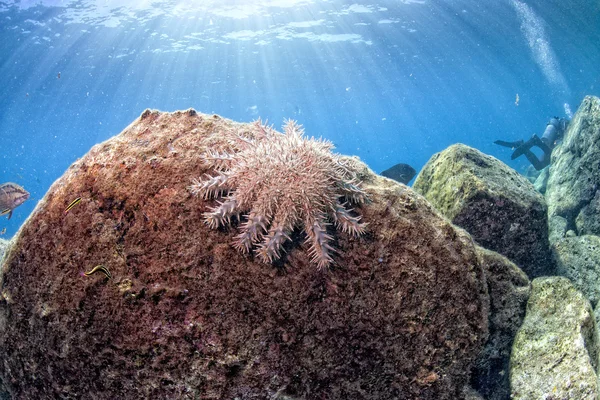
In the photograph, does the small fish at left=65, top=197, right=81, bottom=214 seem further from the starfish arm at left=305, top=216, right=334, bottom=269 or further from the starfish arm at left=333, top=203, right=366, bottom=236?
the starfish arm at left=333, top=203, right=366, bottom=236

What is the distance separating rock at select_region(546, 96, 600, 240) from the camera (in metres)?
7.52

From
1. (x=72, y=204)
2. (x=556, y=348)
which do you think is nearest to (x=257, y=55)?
(x=72, y=204)

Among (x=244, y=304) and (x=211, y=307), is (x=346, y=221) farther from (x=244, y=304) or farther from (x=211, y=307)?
(x=211, y=307)

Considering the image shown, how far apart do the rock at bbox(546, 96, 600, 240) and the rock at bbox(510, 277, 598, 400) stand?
4.85 meters

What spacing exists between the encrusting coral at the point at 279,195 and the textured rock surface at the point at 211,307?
7.2 inches

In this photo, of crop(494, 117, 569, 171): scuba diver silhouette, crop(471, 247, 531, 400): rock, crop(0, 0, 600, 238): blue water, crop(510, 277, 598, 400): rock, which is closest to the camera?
crop(510, 277, 598, 400): rock

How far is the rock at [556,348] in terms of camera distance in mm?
3052

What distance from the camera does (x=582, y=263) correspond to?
18.5 feet

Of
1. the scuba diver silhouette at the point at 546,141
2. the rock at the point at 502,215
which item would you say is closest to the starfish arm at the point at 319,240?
the rock at the point at 502,215

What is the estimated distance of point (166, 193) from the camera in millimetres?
3121

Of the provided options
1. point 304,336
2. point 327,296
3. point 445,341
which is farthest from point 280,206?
point 445,341

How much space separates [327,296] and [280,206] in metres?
0.86

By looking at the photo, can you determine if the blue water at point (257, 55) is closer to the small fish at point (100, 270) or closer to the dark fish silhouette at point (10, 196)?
the dark fish silhouette at point (10, 196)

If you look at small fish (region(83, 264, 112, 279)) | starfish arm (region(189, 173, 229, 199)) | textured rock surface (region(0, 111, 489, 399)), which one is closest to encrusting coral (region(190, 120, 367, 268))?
starfish arm (region(189, 173, 229, 199))
